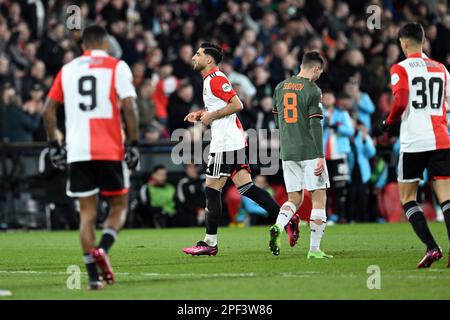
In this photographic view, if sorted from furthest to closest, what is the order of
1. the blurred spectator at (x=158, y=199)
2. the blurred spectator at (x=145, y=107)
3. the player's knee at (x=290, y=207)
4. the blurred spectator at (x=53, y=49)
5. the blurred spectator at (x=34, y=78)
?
the blurred spectator at (x=53, y=49) → the blurred spectator at (x=34, y=78) → the blurred spectator at (x=145, y=107) → the blurred spectator at (x=158, y=199) → the player's knee at (x=290, y=207)

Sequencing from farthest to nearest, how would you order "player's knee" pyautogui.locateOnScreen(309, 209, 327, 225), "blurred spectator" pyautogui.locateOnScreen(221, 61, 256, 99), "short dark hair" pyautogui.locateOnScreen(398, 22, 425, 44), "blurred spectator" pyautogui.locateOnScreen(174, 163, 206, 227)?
"blurred spectator" pyautogui.locateOnScreen(221, 61, 256, 99) → "blurred spectator" pyautogui.locateOnScreen(174, 163, 206, 227) → "player's knee" pyautogui.locateOnScreen(309, 209, 327, 225) → "short dark hair" pyautogui.locateOnScreen(398, 22, 425, 44)

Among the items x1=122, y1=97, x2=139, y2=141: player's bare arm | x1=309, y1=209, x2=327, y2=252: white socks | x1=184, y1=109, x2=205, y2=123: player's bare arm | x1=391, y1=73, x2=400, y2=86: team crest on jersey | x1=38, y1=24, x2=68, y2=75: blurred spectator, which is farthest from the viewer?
x1=38, y1=24, x2=68, y2=75: blurred spectator

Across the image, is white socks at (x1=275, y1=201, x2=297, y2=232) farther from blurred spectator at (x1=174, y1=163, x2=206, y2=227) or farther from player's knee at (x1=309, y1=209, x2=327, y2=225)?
blurred spectator at (x1=174, y1=163, x2=206, y2=227)

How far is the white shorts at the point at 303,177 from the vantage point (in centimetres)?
1212

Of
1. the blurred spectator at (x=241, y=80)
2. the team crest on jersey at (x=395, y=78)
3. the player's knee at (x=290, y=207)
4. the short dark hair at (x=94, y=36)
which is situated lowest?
the player's knee at (x=290, y=207)


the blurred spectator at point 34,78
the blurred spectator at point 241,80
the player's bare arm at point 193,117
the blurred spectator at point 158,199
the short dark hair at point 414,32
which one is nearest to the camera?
the short dark hair at point 414,32

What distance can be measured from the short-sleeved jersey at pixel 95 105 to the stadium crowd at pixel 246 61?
10.7 m

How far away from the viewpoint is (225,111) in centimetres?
1248

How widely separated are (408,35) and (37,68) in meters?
12.3

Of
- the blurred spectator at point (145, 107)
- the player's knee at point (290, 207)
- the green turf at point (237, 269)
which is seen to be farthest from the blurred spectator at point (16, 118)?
the player's knee at point (290, 207)

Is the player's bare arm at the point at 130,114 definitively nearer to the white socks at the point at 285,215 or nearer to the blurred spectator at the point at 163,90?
the white socks at the point at 285,215

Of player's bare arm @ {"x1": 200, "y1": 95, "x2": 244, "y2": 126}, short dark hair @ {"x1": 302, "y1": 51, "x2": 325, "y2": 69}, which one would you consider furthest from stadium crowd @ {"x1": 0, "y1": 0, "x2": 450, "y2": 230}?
short dark hair @ {"x1": 302, "y1": 51, "x2": 325, "y2": 69}

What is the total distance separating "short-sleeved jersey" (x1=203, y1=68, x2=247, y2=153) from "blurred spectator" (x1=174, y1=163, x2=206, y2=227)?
7.49 metres

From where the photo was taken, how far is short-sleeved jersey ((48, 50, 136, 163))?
30.5ft
